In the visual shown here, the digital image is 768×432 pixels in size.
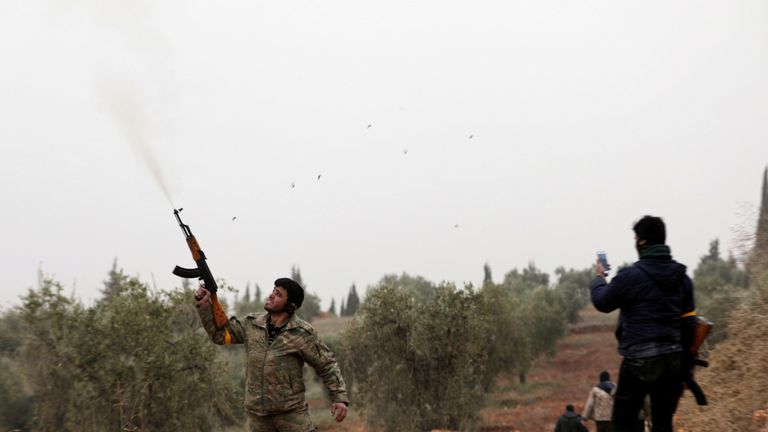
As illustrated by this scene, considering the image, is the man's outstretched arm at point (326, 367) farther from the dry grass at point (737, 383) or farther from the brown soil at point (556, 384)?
the brown soil at point (556, 384)

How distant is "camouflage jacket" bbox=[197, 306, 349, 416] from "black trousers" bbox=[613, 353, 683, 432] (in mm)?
2391

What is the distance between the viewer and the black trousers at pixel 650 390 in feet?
15.4

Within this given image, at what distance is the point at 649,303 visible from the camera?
15.5 feet

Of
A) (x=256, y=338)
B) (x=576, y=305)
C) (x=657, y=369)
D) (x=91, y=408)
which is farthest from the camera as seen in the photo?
(x=576, y=305)

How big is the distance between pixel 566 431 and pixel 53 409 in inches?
600

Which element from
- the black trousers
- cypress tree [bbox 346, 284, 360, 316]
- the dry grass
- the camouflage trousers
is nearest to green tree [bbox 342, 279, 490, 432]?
the dry grass

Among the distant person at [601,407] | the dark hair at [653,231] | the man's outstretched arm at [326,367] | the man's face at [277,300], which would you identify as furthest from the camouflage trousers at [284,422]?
the distant person at [601,407]

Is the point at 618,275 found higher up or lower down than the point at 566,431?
higher up

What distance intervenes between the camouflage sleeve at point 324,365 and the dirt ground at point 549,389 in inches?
857

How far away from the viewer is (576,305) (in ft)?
224

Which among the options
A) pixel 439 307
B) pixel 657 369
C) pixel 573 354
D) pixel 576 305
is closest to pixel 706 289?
pixel 573 354

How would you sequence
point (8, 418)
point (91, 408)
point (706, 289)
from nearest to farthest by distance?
point (91, 408) → point (8, 418) → point (706, 289)

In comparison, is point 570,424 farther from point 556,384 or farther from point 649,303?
point 556,384

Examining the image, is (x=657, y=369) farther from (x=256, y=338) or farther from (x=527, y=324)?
(x=527, y=324)
